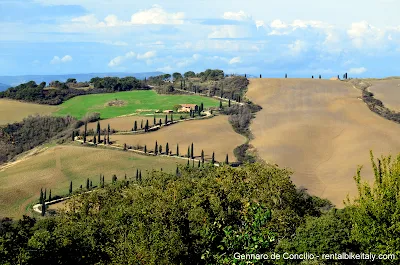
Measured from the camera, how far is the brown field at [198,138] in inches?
3861

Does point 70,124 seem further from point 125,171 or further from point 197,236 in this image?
point 197,236

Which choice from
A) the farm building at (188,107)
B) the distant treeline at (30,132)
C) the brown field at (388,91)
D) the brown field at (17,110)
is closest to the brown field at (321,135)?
the brown field at (388,91)

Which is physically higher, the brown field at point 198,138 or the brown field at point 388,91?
the brown field at point 388,91

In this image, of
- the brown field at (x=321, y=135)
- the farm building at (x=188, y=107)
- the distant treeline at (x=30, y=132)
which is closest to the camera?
the brown field at (x=321, y=135)

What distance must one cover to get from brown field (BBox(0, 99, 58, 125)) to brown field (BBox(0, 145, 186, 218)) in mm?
37826

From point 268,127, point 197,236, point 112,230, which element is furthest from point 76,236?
point 268,127

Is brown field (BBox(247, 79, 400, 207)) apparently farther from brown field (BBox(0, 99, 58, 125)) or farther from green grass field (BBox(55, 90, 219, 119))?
brown field (BBox(0, 99, 58, 125))

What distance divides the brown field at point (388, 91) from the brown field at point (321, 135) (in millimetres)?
6537

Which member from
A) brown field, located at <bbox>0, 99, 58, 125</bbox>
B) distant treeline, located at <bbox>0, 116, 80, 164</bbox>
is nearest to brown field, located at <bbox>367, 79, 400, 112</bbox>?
distant treeline, located at <bbox>0, 116, 80, 164</bbox>

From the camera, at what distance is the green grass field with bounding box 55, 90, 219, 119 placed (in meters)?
138

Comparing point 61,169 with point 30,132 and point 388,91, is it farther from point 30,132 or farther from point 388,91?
point 388,91

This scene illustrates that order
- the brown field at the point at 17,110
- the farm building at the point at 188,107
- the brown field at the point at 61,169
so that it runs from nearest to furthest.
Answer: the brown field at the point at 61,169, the brown field at the point at 17,110, the farm building at the point at 188,107

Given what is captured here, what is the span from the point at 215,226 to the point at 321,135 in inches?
3455

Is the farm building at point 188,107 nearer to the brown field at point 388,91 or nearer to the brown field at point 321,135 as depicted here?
the brown field at point 321,135
